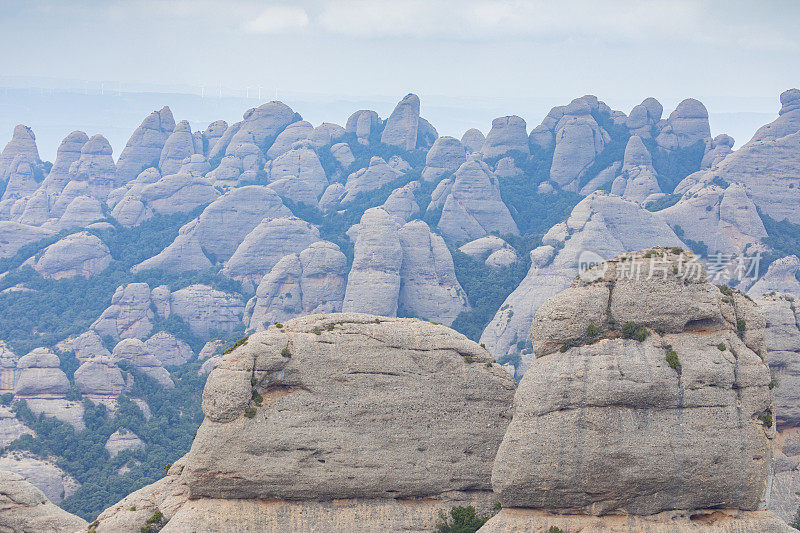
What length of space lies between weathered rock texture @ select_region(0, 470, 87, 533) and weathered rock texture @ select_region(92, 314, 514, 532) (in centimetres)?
817

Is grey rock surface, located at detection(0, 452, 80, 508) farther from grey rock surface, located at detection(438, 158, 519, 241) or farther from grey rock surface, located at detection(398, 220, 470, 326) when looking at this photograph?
grey rock surface, located at detection(438, 158, 519, 241)

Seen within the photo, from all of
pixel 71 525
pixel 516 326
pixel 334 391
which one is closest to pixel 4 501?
pixel 71 525

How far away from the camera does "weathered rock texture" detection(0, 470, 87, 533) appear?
62.9 metres

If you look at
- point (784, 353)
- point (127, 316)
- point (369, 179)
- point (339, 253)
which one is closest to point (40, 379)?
point (127, 316)

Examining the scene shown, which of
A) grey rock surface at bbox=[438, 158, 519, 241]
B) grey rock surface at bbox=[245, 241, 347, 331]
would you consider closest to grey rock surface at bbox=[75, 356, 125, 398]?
grey rock surface at bbox=[245, 241, 347, 331]

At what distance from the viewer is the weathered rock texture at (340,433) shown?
5322 centimetres

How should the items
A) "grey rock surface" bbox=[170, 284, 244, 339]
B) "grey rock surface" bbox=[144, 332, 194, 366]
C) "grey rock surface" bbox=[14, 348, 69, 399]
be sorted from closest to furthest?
"grey rock surface" bbox=[14, 348, 69, 399] < "grey rock surface" bbox=[144, 332, 194, 366] < "grey rock surface" bbox=[170, 284, 244, 339]

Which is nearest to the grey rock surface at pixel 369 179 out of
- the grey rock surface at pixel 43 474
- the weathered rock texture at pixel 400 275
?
the weathered rock texture at pixel 400 275

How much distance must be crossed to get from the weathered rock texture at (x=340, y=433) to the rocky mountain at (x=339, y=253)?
24.2 metres

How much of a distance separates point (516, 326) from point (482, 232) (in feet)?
148

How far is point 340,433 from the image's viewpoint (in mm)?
54344

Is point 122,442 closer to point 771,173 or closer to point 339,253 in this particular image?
point 339,253

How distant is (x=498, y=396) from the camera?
56.8m

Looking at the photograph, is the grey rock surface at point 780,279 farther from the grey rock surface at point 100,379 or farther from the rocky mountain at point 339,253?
the grey rock surface at point 100,379
